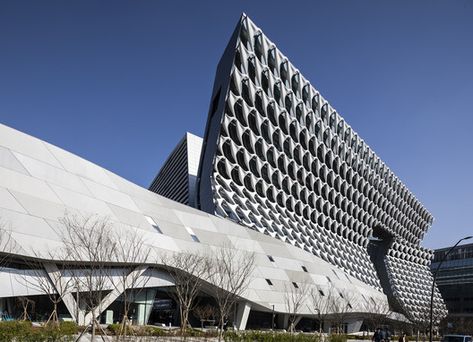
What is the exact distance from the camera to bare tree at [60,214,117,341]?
23.5 m

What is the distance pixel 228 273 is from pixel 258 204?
28.0 metres

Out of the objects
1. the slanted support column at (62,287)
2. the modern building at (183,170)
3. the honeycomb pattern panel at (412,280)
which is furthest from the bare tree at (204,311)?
the honeycomb pattern panel at (412,280)

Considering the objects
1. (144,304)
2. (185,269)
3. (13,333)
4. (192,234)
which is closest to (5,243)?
(13,333)

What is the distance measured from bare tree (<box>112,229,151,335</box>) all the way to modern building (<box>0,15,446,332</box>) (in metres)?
0.44

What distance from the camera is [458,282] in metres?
125

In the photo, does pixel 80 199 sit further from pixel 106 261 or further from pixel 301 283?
pixel 301 283

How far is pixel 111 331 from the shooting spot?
2502 cm

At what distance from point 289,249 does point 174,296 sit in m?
14.0

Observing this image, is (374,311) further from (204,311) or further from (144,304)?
(144,304)

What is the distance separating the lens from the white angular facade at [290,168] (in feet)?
185

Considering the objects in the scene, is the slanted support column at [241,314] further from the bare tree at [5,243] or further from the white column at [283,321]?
the bare tree at [5,243]

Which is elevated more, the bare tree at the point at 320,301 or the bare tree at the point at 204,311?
the bare tree at the point at 320,301

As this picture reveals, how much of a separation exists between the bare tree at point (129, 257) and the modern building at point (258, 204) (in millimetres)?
443

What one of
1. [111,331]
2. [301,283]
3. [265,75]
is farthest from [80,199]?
[265,75]
